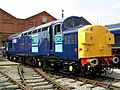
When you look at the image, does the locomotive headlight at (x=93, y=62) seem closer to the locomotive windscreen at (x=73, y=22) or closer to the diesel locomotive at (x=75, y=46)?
the diesel locomotive at (x=75, y=46)

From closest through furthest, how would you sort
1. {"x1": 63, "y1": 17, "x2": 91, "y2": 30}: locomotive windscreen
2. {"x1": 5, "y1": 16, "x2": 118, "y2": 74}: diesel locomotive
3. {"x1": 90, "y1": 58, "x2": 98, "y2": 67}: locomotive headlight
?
{"x1": 90, "y1": 58, "x2": 98, "y2": 67}: locomotive headlight → {"x1": 5, "y1": 16, "x2": 118, "y2": 74}: diesel locomotive → {"x1": 63, "y1": 17, "x2": 91, "y2": 30}: locomotive windscreen

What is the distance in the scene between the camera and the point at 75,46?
41.5ft

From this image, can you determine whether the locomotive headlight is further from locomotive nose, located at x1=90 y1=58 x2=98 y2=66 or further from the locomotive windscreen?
the locomotive windscreen

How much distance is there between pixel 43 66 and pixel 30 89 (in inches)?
291

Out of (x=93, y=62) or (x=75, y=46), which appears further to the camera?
(x=75, y=46)

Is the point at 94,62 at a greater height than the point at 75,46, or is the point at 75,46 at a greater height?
the point at 75,46

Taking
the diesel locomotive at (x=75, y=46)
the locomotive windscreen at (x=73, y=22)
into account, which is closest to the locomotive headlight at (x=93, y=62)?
the diesel locomotive at (x=75, y=46)

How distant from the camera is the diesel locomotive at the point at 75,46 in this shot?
12143 millimetres

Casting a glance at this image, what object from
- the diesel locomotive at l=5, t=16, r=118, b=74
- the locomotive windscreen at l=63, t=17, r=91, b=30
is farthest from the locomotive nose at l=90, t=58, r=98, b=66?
the locomotive windscreen at l=63, t=17, r=91, b=30

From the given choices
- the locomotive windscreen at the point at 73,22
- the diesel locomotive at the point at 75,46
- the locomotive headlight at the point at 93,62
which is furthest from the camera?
the locomotive windscreen at the point at 73,22

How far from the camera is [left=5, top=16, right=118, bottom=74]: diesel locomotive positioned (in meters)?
12.1

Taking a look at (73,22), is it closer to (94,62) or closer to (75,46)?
(75,46)

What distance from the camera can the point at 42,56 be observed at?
16.6 meters

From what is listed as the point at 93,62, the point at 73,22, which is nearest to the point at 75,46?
the point at 93,62
